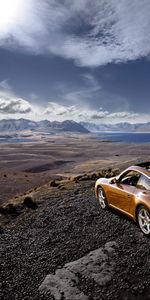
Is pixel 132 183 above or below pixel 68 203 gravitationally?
above

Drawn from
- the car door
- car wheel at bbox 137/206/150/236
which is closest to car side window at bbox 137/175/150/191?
the car door

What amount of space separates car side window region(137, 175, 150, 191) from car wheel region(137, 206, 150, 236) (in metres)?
0.69

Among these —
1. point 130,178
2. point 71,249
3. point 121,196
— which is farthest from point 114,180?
point 71,249

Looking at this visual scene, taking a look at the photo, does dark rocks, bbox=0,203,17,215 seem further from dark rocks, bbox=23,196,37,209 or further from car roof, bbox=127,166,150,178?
car roof, bbox=127,166,150,178

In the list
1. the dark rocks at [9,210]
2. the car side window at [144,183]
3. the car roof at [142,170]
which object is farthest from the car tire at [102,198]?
the dark rocks at [9,210]

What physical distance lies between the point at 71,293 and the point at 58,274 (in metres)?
0.87

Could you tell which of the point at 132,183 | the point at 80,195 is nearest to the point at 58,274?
the point at 132,183

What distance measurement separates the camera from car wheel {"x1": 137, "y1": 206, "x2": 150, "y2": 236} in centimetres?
855

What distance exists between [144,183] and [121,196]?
1141 mm

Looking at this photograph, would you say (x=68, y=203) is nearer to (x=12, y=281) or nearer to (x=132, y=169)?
(x=132, y=169)

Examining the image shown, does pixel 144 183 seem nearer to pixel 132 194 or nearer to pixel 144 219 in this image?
pixel 132 194

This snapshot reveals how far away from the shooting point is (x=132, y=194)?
9273 millimetres

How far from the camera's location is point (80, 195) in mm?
14211

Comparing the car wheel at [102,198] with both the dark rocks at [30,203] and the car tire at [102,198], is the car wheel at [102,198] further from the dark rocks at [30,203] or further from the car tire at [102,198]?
the dark rocks at [30,203]
